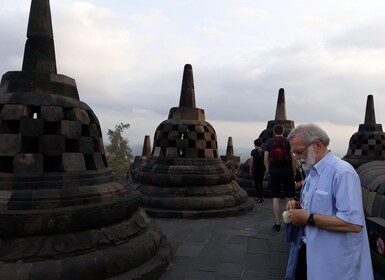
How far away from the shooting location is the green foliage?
125 ft

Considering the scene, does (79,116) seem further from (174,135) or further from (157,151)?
(157,151)

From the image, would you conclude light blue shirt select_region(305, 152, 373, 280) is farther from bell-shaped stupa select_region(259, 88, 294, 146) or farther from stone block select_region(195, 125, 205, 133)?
bell-shaped stupa select_region(259, 88, 294, 146)

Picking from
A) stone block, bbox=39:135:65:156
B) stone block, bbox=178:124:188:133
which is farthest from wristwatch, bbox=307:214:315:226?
stone block, bbox=178:124:188:133

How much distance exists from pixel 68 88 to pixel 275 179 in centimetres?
366

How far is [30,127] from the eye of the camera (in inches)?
166

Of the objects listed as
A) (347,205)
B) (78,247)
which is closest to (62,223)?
(78,247)

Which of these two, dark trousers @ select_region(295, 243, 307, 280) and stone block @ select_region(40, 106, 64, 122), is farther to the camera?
stone block @ select_region(40, 106, 64, 122)

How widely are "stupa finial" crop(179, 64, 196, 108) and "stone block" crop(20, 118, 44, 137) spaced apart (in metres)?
5.51

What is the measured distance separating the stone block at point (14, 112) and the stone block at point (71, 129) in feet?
1.58

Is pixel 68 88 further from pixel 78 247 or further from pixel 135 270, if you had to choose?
pixel 135 270

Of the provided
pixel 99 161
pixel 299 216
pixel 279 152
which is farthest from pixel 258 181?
pixel 299 216

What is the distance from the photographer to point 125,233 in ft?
14.3

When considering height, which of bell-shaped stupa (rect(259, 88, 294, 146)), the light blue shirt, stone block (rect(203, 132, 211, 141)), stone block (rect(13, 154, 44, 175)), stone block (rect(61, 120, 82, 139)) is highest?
bell-shaped stupa (rect(259, 88, 294, 146))

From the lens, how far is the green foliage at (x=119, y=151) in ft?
125
